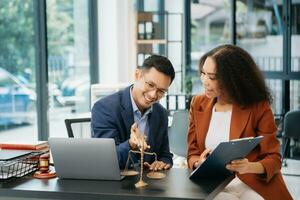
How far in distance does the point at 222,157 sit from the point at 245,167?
25cm

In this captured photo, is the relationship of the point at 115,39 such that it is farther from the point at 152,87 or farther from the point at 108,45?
the point at 152,87

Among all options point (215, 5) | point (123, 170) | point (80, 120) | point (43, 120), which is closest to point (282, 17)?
point (215, 5)

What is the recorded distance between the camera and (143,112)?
8.10 feet

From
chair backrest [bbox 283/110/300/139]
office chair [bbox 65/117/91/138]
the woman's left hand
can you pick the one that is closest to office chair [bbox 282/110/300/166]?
chair backrest [bbox 283/110/300/139]

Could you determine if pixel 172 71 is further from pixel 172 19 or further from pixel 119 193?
pixel 172 19

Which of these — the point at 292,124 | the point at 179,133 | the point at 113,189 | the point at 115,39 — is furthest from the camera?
the point at 115,39

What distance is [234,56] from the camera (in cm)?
250

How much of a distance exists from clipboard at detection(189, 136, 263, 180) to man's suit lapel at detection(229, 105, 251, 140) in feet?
1.09

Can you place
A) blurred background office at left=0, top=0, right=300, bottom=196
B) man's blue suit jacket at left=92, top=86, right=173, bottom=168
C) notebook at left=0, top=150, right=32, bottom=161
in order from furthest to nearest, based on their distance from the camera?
blurred background office at left=0, top=0, right=300, bottom=196 < man's blue suit jacket at left=92, top=86, right=173, bottom=168 < notebook at left=0, top=150, right=32, bottom=161

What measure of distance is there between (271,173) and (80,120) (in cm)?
125

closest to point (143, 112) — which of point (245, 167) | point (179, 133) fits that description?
point (245, 167)

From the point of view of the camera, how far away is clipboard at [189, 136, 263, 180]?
193 cm

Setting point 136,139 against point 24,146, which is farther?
point 24,146

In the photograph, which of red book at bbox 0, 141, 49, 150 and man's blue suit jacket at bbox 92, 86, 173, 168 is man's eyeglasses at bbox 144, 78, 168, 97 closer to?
man's blue suit jacket at bbox 92, 86, 173, 168
